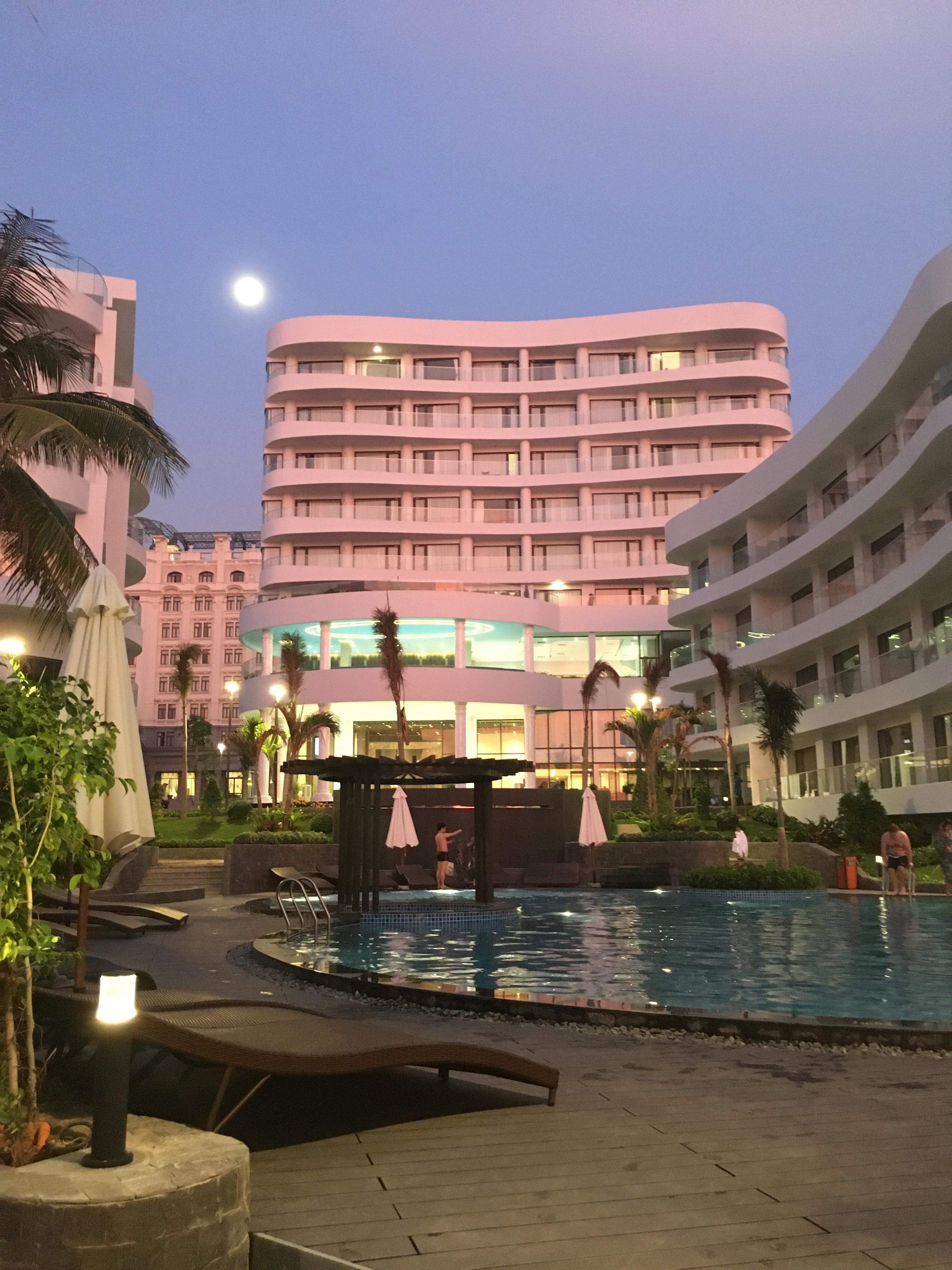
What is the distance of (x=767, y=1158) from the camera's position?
458 cm

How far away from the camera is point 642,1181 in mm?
4254

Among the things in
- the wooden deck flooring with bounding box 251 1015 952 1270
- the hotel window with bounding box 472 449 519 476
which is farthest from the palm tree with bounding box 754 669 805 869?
the hotel window with bounding box 472 449 519 476

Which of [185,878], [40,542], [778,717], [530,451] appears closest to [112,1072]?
[40,542]

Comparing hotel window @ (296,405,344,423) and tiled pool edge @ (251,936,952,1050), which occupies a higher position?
hotel window @ (296,405,344,423)

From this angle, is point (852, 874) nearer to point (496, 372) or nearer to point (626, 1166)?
point (626, 1166)

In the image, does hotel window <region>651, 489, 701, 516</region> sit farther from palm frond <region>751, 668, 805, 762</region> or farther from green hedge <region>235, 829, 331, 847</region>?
green hedge <region>235, 829, 331, 847</region>

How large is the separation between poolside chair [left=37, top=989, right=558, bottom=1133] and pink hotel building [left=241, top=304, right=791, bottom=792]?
55.2m

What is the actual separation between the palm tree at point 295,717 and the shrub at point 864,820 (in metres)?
15.3

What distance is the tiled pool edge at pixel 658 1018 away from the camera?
7348 millimetres

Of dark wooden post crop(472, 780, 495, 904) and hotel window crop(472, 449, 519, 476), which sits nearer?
dark wooden post crop(472, 780, 495, 904)

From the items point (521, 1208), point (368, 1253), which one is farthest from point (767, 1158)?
point (368, 1253)

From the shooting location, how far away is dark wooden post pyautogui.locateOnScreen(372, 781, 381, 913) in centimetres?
1877

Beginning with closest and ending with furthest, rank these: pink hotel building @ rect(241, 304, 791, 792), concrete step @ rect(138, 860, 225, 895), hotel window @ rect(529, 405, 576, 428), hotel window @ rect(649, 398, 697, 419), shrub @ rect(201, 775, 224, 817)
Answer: concrete step @ rect(138, 860, 225, 895), shrub @ rect(201, 775, 224, 817), pink hotel building @ rect(241, 304, 791, 792), hotel window @ rect(649, 398, 697, 419), hotel window @ rect(529, 405, 576, 428)

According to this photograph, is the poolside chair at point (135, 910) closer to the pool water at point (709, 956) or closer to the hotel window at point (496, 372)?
Answer: the pool water at point (709, 956)
